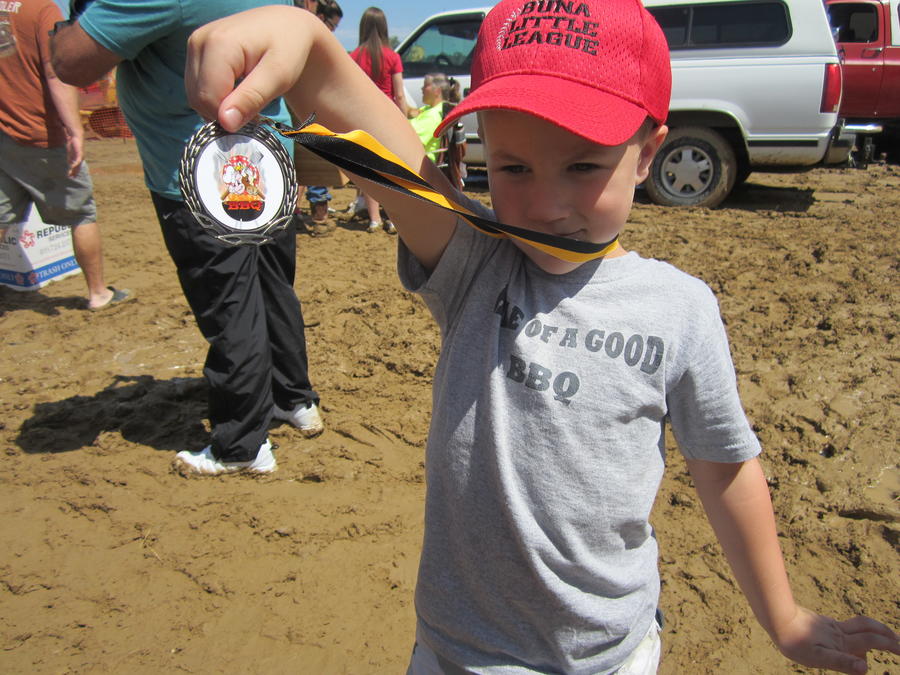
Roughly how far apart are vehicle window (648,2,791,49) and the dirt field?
291cm

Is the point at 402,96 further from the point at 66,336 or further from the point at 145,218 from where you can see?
the point at 66,336

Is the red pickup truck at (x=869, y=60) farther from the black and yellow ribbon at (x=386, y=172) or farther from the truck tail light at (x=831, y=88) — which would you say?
the black and yellow ribbon at (x=386, y=172)

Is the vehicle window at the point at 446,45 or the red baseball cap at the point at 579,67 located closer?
the red baseball cap at the point at 579,67

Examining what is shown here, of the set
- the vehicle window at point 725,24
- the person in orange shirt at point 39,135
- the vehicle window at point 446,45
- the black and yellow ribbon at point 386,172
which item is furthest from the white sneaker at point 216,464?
the vehicle window at point 446,45

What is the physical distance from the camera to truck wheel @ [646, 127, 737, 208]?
6715 millimetres

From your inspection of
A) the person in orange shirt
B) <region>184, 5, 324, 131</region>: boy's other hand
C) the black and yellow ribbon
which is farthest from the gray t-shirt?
the person in orange shirt

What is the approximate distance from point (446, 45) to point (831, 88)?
4.26 m

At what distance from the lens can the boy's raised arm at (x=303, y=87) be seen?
897 millimetres

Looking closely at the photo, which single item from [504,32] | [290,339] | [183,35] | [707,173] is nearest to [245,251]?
[290,339]

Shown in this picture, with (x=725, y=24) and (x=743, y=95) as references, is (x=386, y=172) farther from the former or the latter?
(x=725, y=24)

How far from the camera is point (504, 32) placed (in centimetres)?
100

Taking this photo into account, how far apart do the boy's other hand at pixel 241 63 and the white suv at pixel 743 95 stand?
643 cm

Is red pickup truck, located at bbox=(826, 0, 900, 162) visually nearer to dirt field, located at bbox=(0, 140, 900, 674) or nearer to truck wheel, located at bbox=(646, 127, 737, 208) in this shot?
truck wheel, located at bbox=(646, 127, 737, 208)

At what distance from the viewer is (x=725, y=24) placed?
21.8 feet
